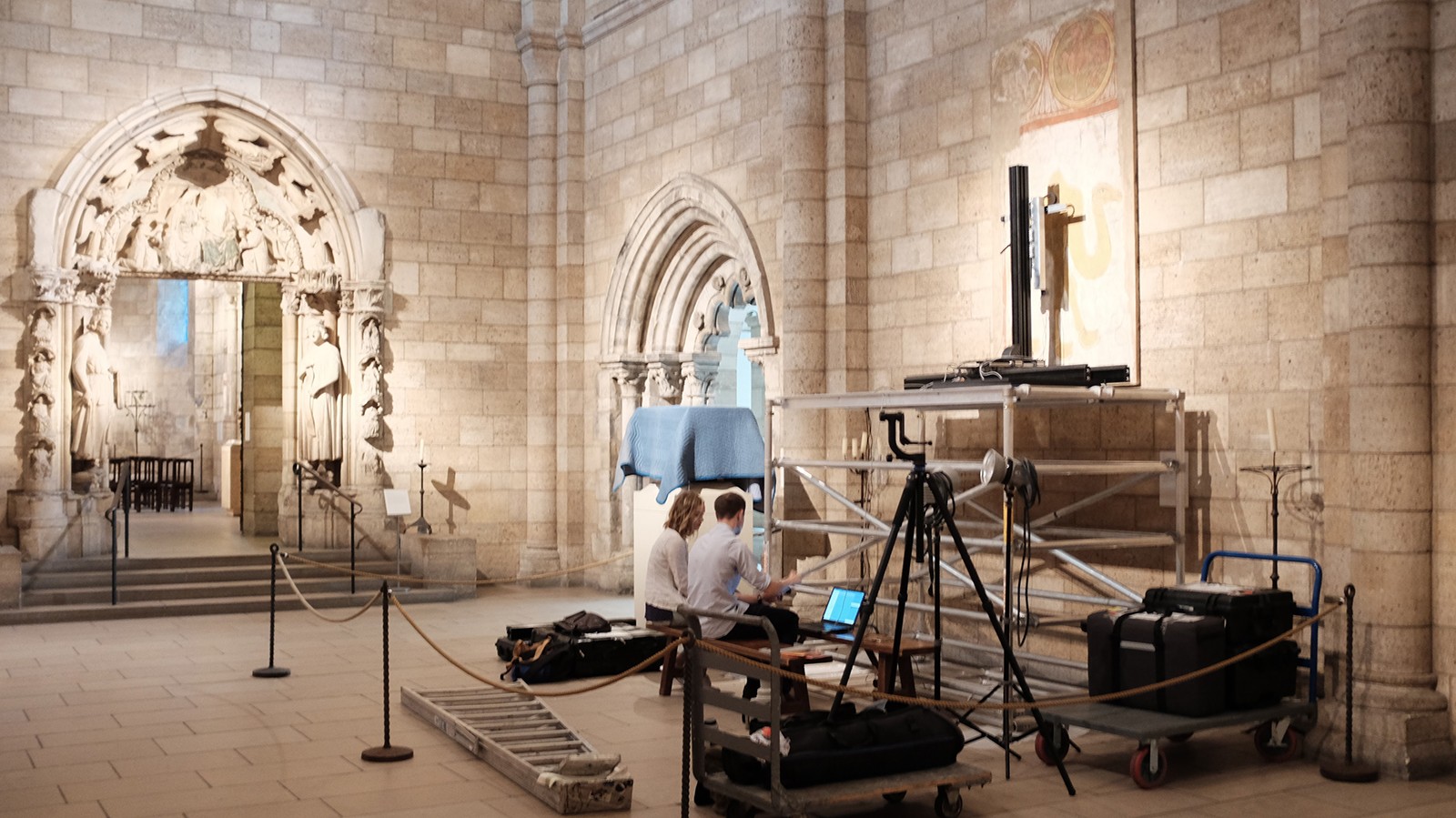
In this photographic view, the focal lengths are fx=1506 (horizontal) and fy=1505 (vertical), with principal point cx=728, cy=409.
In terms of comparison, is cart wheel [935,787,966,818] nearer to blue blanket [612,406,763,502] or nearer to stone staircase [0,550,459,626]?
blue blanket [612,406,763,502]

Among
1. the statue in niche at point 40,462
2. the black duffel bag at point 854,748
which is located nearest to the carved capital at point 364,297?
the statue in niche at point 40,462

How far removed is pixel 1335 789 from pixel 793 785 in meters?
2.28

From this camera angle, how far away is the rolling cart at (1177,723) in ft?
19.4

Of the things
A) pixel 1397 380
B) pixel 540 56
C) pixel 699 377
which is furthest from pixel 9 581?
pixel 1397 380

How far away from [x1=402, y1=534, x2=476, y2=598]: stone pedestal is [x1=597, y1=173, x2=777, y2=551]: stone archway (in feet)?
3.87

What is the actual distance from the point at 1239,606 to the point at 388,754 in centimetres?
360

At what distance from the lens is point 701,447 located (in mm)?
9992

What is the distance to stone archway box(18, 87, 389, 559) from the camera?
11.7 meters

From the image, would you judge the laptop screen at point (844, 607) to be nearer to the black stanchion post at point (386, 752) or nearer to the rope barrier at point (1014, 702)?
the rope barrier at point (1014, 702)

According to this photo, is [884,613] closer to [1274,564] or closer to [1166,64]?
[1274,564]

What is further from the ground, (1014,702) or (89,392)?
(89,392)

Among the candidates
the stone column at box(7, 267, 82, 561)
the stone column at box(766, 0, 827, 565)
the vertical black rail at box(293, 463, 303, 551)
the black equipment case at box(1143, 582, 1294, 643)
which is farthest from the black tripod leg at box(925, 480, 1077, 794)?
the stone column at box(7, 267, 82, 561)

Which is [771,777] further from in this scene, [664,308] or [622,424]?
[622,424]

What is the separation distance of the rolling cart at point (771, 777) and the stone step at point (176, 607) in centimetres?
660
